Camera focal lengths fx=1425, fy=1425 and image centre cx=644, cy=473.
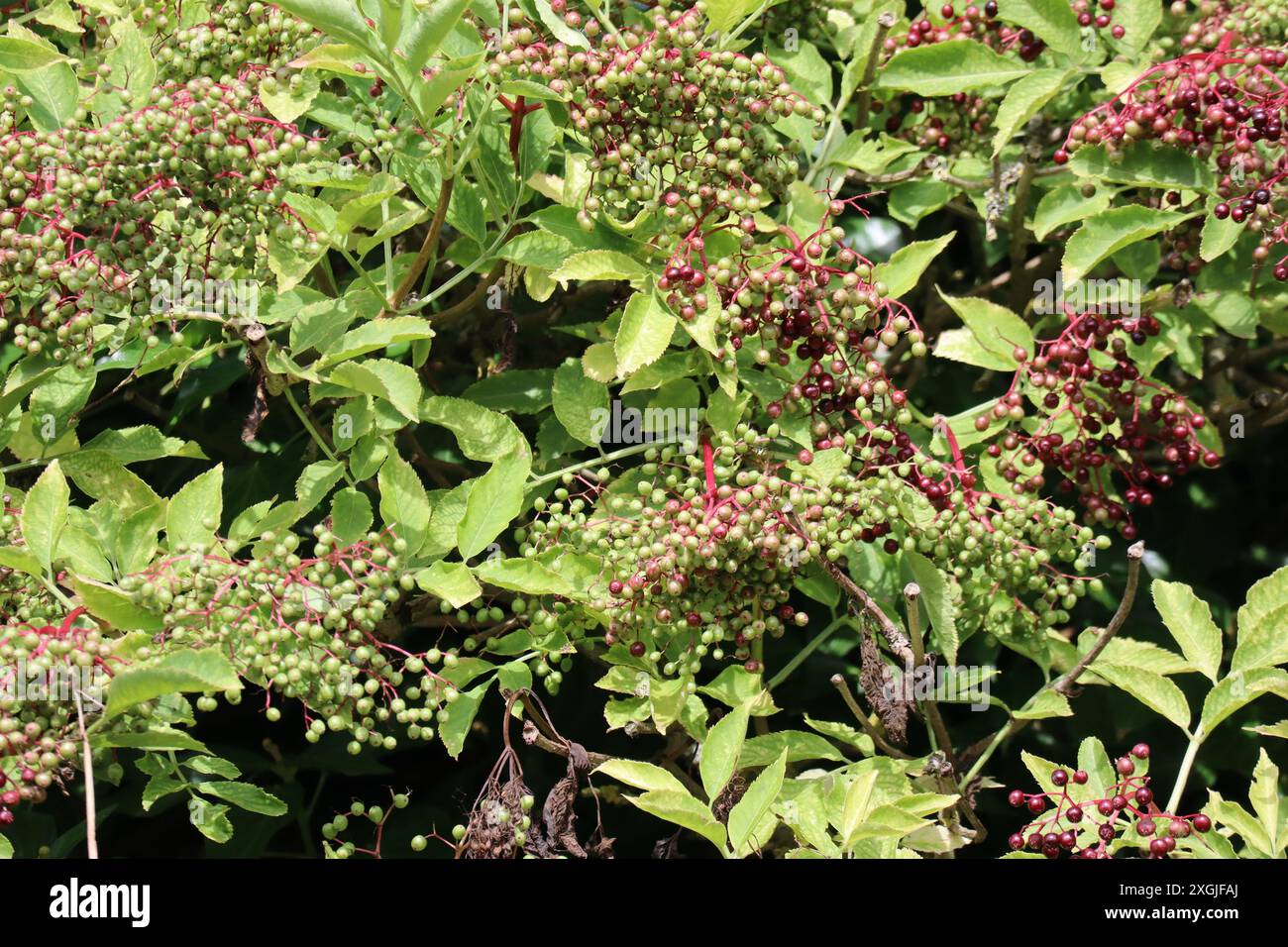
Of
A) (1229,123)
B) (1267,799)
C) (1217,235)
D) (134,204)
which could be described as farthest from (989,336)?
(134,204)

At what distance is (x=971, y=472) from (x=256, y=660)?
1.50 metres

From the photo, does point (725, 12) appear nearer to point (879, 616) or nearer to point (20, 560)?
point (879, 616)

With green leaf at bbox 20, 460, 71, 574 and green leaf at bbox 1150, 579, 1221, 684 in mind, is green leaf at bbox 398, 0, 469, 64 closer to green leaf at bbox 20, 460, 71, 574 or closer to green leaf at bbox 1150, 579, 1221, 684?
green leaf at bbox 20, 460, 71, 574

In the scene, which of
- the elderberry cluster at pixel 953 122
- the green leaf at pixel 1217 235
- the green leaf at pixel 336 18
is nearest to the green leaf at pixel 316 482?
the green leaf at pixel 336 18

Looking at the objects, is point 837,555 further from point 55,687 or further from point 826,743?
point 55,687

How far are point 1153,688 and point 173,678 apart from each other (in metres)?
1.69

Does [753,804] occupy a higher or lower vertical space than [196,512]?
lower

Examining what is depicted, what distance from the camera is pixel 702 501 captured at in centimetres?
256

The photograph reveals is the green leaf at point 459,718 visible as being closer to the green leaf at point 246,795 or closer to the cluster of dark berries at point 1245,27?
the green leaf at point 246,795

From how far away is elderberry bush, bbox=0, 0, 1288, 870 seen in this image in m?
2.38

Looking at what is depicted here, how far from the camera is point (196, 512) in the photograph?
2.45 meters

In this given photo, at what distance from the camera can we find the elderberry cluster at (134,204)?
2424 millimetres

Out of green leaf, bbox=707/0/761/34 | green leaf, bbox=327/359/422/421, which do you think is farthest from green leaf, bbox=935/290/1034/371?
green leaf, bbox=327/359/422/421

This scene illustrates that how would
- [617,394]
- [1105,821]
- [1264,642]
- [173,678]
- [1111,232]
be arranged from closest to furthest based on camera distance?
[173,678] → [1105,821] → [1264,642] → [1111,232] → [617,394]
